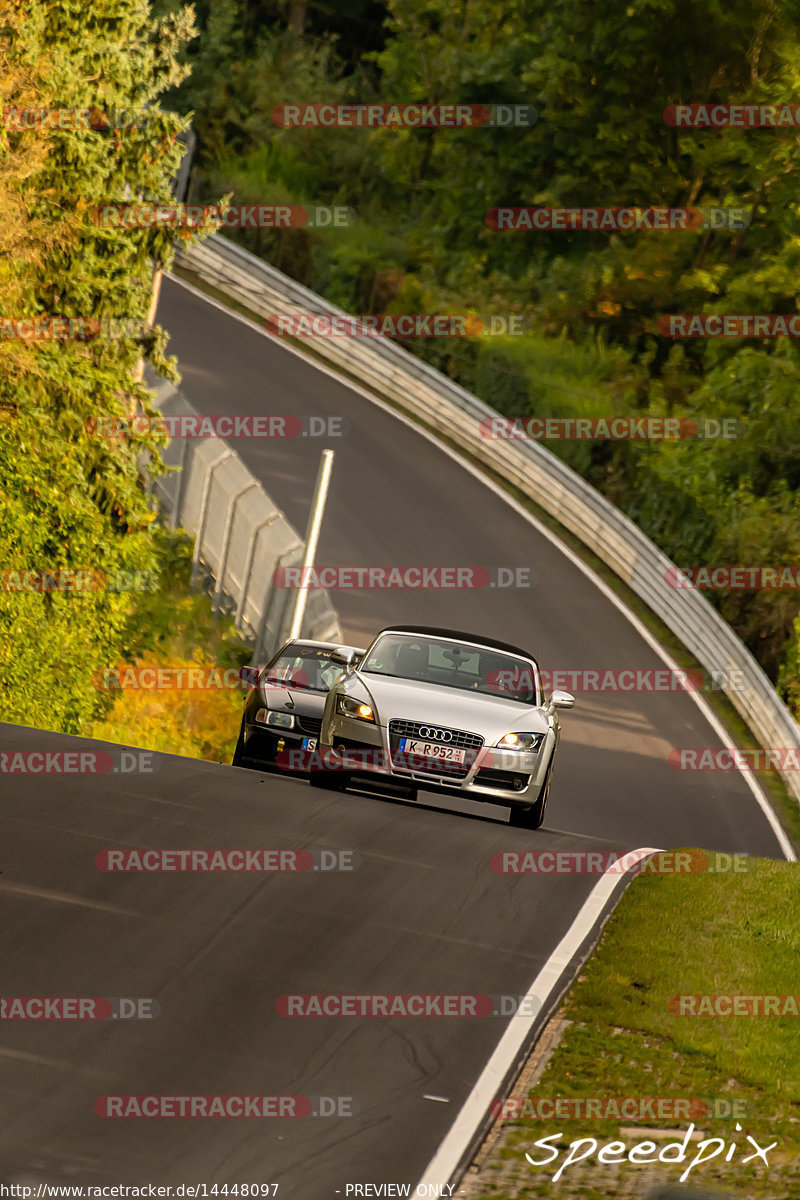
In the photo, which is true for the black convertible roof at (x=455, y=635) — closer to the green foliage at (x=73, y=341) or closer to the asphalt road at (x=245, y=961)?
the asphalt road at (x=245, y=961)

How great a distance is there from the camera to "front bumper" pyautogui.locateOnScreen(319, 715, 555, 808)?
45.1ft

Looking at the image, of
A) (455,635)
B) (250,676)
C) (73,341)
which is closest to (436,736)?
(455,635)

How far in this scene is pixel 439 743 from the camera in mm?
A: 13695

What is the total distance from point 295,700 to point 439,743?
133 inches

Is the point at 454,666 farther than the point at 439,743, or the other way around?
the point at 454,666

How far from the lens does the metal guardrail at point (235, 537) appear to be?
2662 cm

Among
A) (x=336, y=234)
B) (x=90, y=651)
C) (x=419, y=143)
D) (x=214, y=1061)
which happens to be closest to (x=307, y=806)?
(x=214, y=1061)

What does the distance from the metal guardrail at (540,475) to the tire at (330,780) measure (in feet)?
49.0

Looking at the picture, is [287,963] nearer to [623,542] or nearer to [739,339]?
[623,542]

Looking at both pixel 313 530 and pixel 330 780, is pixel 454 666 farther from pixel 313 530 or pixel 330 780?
pixel 313 530

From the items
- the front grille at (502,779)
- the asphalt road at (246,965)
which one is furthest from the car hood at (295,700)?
the front grille at (502,779)

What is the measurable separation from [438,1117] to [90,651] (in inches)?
622

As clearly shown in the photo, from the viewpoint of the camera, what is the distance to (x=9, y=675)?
20484mm

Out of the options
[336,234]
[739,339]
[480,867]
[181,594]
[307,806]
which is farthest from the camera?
[336,234]
